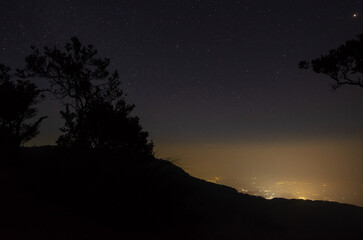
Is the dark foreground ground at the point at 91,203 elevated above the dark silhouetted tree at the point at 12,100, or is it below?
below

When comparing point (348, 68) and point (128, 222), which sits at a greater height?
point (348, 68)

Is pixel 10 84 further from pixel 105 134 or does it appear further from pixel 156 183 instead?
pixel 156 183

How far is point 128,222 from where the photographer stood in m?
3.93

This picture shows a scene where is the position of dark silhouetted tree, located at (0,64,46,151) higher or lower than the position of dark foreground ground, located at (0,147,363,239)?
higher

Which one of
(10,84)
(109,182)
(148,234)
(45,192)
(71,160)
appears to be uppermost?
(10,84)

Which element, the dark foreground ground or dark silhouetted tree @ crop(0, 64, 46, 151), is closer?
the dark foreground ground

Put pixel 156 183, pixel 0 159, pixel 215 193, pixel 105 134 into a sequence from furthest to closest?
pixel 215 193
pixel 105 134
pixel 0 159
pixel 156 183

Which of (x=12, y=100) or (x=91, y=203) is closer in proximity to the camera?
(x=91, y=203)

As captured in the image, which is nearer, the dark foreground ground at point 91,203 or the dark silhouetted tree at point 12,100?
the dark foreground ground at point 91,203

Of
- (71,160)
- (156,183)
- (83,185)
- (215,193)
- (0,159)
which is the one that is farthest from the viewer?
(215,193)

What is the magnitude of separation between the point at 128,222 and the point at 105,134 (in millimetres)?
10692

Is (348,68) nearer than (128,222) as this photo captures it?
No

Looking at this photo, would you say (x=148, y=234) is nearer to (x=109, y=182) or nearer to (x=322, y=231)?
(x=109, y=182)

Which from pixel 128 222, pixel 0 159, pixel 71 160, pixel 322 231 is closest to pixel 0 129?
pixel 0 159
